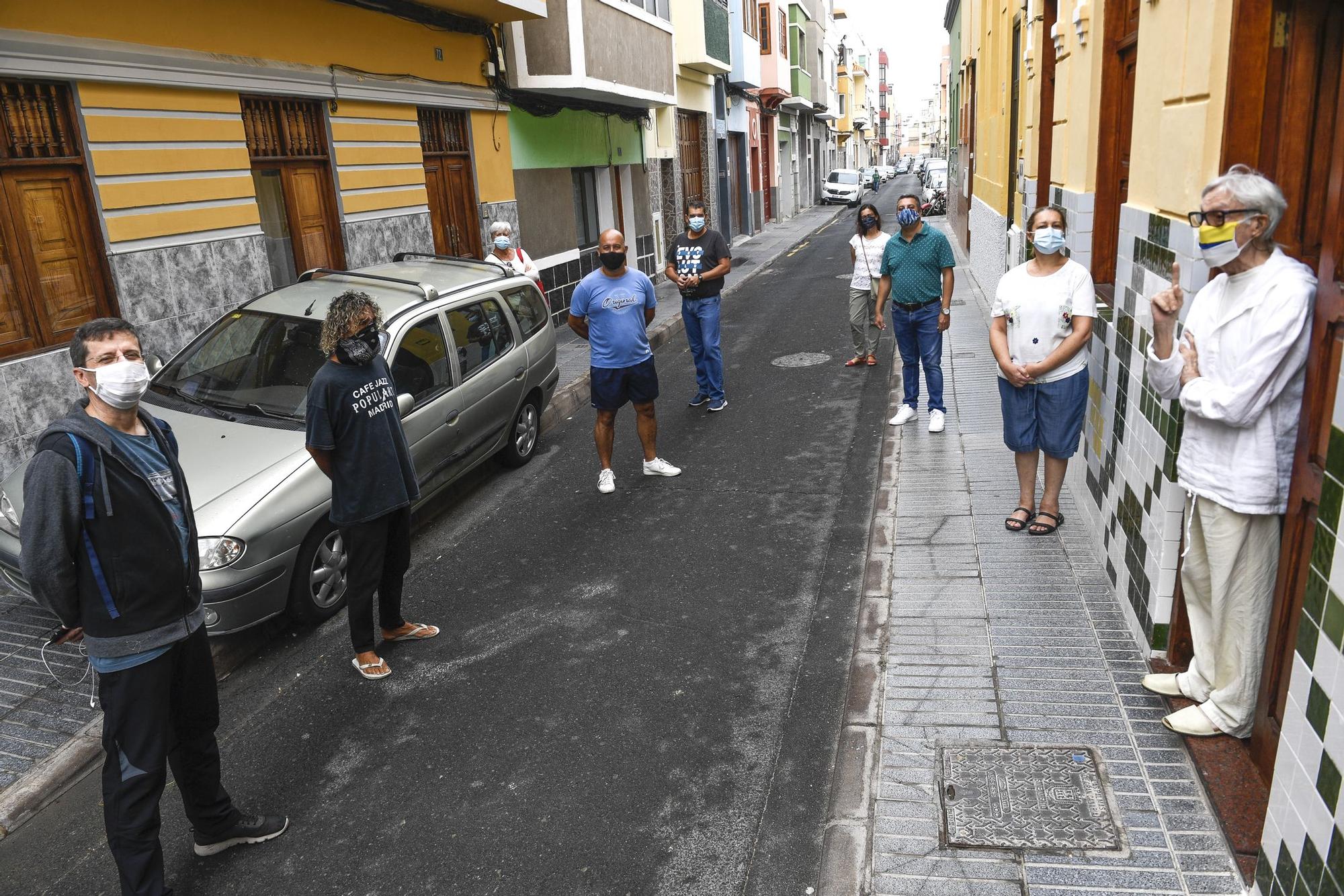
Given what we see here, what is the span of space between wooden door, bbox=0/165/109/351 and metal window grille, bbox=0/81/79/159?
0.41 feet

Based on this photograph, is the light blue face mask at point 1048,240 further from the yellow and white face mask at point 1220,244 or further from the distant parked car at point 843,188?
the distant parked car at point 843,188

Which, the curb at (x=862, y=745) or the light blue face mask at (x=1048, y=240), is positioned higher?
the light blue face mask at (x=1048, y=240)

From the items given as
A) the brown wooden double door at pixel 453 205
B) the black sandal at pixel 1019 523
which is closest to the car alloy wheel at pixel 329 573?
the black sandal at pixel 1019 523

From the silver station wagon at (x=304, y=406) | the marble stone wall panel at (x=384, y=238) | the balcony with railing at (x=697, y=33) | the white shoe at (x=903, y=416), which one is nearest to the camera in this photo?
the silver station wagon at (x=304, y=406)

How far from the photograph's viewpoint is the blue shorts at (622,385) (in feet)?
25.1

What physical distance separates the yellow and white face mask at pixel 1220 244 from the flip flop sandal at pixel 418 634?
166 inches

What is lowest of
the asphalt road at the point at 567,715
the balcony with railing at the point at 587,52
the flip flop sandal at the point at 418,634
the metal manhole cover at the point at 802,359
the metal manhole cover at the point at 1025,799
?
the asphalt road at the point at 567,715

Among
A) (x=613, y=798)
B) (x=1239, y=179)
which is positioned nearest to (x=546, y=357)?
(x=613, y=798)

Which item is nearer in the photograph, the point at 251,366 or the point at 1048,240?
the point at 1048,240

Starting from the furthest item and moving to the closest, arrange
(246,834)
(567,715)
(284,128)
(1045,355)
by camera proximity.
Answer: (284,128) → (1045,355) → (567,715) → (246,834)

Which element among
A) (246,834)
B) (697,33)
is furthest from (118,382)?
(697,33)

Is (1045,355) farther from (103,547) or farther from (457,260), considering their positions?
(457,260)

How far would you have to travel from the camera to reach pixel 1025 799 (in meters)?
3.65

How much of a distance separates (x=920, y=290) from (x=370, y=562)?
5.18 m
